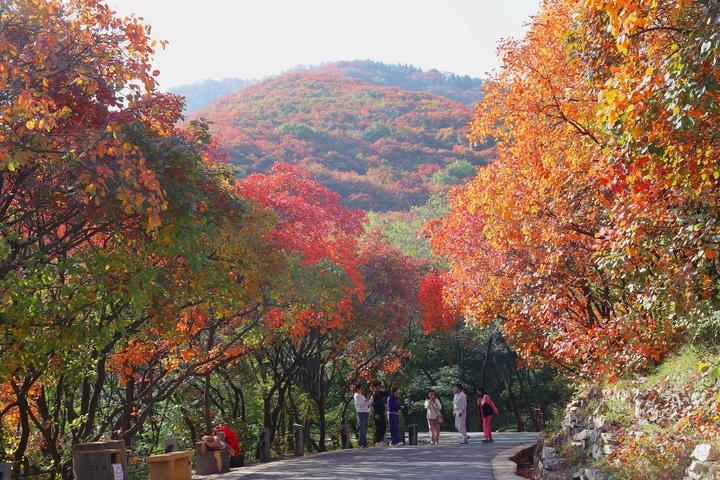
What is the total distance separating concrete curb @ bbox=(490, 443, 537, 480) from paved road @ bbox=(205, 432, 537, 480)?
0.16 m

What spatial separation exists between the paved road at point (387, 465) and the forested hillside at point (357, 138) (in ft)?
138

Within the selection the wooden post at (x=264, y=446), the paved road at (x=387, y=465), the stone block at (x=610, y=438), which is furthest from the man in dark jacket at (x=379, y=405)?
the stone block at (x=610, y=438)

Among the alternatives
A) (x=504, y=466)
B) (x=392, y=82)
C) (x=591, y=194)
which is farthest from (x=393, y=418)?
(x=392, y=82)

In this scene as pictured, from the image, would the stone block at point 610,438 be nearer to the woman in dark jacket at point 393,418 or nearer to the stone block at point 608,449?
the stone block at point 608,449

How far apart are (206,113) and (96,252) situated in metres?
83.7

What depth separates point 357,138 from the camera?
8206 centimetres

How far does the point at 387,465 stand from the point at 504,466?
230 cm

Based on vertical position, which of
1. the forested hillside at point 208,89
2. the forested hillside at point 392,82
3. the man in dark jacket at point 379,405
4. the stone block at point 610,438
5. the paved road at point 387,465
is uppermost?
the forested hillside at point 208,89

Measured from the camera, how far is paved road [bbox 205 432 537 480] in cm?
1448

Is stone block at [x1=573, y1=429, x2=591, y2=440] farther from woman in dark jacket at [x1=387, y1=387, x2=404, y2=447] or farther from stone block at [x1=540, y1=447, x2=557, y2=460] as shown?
woman in dark jacket at [x1=387, y1=387, x2=404, y2=447]

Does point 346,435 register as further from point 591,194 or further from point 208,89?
point 208,89

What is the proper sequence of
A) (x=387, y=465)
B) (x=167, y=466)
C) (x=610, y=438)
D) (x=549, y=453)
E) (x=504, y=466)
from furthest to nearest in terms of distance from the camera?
(x=387, y=465)
(x=504, y=466)
(x=549, y=453)
(x=167, y=466)
(x=610, y=438)

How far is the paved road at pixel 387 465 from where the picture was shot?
47.5 feet

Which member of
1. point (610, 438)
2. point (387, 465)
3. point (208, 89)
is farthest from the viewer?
point (208, 89)
